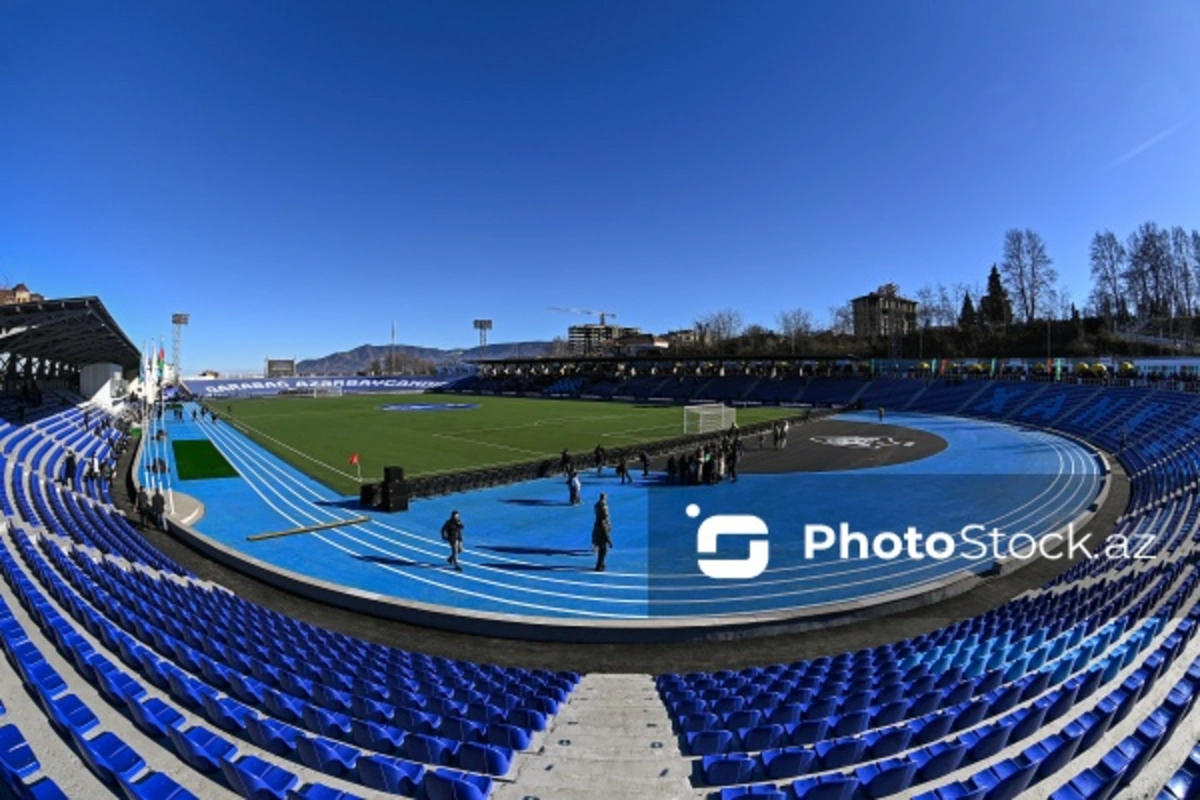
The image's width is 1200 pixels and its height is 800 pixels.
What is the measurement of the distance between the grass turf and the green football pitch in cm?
319

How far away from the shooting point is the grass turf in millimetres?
30922

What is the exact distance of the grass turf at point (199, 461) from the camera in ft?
101

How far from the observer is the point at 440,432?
4709 centimetres

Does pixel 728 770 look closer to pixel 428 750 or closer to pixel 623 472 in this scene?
pixel 428 750

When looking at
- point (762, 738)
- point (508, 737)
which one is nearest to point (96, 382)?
point (508, 737)

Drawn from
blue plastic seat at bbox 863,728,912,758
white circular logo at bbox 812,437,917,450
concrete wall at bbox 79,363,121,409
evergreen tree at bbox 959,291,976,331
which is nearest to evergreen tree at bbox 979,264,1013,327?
evergreen tree at bbox 959,291,976,331

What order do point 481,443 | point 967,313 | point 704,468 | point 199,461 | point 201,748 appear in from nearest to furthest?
point 201,748
point 704,468
point 199,461
point 481,443
point 967,313

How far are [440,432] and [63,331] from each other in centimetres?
2328

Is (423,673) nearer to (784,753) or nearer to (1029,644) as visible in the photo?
(784,753)

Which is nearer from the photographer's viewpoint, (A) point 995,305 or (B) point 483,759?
(B) point 483,759

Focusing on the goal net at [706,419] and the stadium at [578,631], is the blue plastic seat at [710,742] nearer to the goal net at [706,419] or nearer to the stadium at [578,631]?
the stadium at [578,631]

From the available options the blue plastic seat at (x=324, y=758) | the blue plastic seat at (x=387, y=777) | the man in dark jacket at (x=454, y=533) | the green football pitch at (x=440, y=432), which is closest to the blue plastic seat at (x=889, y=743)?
the blue plastic seat at (x=387, y=777)

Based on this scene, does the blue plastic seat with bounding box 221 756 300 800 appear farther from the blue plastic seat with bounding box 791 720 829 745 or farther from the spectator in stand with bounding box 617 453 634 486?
the spectator in stand with bounding box 617 453 634 486

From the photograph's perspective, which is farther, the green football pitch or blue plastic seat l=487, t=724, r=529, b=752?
the green football pitch
